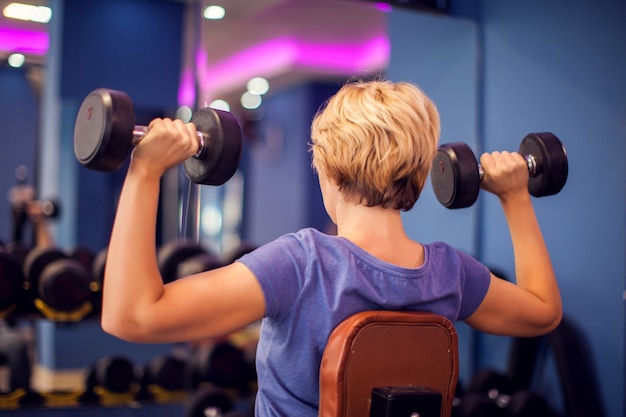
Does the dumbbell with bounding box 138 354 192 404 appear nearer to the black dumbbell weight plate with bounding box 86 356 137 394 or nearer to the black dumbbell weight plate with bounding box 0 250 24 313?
the black dumbbell weight plate with bounding box 86 356 137 394

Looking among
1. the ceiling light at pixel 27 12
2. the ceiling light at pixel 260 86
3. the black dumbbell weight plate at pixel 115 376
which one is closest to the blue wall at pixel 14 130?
the ceiling light at pixel 27 12

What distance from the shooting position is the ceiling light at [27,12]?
2412 mm

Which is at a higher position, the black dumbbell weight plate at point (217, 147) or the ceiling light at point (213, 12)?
the ceiling light at point (213, 12)

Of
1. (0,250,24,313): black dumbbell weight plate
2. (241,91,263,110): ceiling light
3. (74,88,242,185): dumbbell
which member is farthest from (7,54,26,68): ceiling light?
(241,91,263,110): ceiling light

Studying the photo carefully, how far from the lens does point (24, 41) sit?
8.98ft

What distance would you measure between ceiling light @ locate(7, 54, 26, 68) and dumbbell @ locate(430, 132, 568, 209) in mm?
2044

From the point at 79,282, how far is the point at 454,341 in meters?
1.81

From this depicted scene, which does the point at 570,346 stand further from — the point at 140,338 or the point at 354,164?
the point at 140,338

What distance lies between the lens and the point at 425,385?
997 millimetres

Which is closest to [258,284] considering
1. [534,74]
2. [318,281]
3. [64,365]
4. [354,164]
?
[318,281]

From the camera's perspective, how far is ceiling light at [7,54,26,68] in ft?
9.11

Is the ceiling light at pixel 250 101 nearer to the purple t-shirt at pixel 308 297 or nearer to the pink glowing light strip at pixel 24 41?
the pink glowing light strip at pixel 24 41

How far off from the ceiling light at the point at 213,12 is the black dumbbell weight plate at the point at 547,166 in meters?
1.83

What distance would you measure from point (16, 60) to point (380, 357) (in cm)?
244
